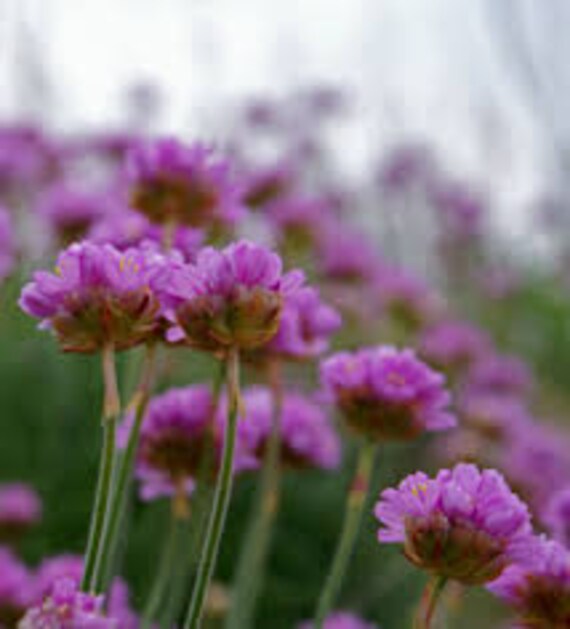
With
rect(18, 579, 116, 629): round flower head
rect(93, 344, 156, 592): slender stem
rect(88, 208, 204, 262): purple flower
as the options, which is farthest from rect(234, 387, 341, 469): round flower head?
rect(18, 579, 116, 629): round flower head

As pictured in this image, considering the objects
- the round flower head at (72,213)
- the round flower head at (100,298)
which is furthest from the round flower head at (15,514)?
the round flower head at (100,298)

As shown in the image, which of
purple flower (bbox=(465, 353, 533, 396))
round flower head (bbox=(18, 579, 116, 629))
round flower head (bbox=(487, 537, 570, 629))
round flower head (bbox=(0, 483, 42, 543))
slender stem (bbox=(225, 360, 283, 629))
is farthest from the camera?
purple flower (bbox=(465, 353, 533, 396))

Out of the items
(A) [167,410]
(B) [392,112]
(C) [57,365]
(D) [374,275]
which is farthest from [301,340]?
(B) [392,112]

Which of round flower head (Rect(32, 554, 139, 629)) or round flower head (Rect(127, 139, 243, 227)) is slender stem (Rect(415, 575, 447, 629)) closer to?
round flower head (Rect(32, 554, 139, 629))

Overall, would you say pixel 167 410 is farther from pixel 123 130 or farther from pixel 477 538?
pixel 123 130

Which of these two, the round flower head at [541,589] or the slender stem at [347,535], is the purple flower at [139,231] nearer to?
the slender stem at [347,535]
